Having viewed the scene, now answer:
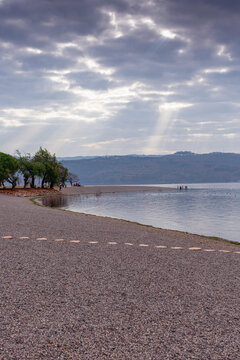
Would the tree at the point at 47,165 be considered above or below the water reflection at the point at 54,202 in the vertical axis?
above

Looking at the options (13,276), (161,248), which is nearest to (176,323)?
(13,276)

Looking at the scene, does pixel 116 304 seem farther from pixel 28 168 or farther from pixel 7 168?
pixel 28 168

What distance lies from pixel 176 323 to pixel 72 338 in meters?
2.30

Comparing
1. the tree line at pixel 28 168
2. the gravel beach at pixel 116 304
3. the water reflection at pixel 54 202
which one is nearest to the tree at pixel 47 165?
the tree line at pixel 28 168

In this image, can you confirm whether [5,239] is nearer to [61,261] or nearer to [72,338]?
[61,261]

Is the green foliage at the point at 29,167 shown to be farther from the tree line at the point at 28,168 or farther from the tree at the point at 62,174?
the tree at the point at 62,174

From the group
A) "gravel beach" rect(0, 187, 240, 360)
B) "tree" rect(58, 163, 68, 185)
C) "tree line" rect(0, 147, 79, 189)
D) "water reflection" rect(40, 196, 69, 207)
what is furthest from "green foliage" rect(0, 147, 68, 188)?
"gravel beach" rect(0, 187, 240, 360)

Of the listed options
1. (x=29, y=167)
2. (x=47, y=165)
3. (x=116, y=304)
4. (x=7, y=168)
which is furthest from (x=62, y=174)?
(x=116, y=304)

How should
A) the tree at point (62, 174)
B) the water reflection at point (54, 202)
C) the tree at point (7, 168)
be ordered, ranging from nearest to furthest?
the water reflection at point (54, 202) < the tree at point (7, 168) < the tree at point (62, 174)

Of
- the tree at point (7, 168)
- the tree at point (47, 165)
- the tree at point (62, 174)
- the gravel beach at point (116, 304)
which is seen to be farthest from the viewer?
the tree at point (62, 174)

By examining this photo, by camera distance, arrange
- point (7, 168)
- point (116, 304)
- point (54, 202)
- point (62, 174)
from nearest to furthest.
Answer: point (116, 304) → point (54, 202) → point (7, 168) → point (62, 174)

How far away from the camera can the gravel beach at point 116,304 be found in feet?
19.9

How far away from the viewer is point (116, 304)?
809cm

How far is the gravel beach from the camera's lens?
19.9ft
